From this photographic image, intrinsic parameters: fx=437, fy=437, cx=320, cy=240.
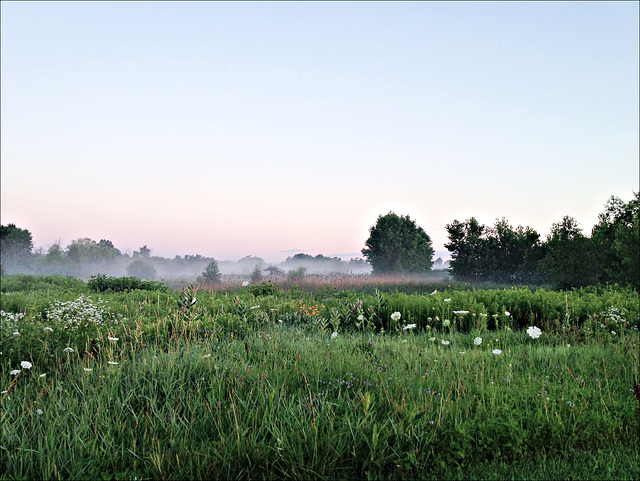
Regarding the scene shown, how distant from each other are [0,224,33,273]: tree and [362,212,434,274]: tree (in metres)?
35.5

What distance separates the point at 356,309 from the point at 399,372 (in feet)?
9.71

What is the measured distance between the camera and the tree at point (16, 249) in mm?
44169

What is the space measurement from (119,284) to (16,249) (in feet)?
135

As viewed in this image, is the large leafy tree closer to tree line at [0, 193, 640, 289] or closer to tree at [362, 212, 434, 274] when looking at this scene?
tree line at [0, 193, 640, 289]

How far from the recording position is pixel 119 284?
47.0ft

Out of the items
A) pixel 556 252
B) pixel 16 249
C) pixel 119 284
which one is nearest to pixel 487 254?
pixel 556 252

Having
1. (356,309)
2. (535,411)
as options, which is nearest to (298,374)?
(535,411)

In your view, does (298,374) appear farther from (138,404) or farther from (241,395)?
(138,404)

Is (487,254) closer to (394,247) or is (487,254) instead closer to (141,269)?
(394,247)

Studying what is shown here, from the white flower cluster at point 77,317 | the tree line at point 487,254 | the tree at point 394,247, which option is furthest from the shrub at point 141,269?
the white flower cluster at point 77,317

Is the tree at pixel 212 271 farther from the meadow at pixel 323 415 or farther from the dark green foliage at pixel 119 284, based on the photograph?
the meadow at pixel 323 415

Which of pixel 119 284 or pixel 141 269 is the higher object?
pixel 141 269

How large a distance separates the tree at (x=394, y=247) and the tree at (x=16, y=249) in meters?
35.5

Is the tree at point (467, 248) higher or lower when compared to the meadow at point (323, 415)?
higher
